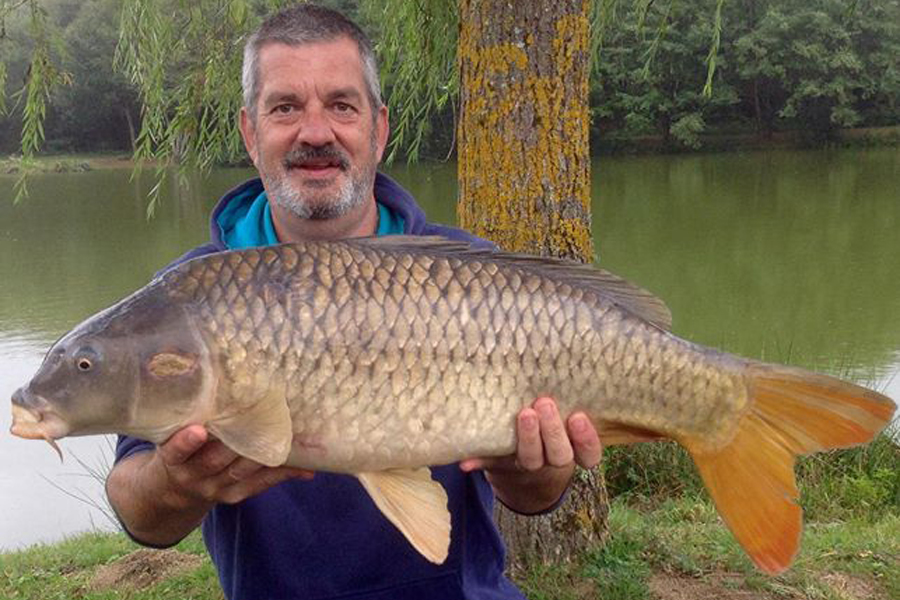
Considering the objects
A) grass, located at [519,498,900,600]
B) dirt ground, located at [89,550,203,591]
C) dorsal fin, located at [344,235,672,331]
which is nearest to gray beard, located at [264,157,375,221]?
dorsal fin, located at [344,235,672,331]

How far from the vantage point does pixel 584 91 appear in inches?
104

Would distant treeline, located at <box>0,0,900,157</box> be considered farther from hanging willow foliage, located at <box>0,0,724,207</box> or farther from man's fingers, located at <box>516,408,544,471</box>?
man's fingers, located at <box>516,408,544,471</box>

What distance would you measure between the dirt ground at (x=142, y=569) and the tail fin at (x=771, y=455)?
84.7 inches

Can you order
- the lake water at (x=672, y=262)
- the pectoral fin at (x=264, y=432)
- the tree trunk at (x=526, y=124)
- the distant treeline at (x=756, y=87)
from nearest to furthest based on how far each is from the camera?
the pectoral fin at (x=264, y=432)
the tree trunk at (x=526, y=124)
the lake water at (x=672, y=262)
the distant treeline at (x=756, y=87)

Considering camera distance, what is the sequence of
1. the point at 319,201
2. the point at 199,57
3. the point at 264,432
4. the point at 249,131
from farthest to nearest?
the point at 199,57 → the point at 249,131 → the point at 319,201 → the point at 264,432

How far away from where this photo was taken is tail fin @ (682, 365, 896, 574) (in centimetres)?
145

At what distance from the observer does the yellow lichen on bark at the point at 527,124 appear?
2.53 m

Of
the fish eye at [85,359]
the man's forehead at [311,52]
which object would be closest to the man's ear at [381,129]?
the man's forehead at [311,52]

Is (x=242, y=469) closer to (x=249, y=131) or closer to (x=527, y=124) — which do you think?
(x=249, y=131)

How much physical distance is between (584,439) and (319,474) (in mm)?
490

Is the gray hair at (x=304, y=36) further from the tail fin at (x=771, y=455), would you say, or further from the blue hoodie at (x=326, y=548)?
the tail fin at (x=771, y=455)

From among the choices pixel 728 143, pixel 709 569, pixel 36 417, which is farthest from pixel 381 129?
pixel 728 143

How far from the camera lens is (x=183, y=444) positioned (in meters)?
1.35

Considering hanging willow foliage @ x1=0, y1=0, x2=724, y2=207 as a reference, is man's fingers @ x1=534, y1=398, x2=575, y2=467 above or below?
below
